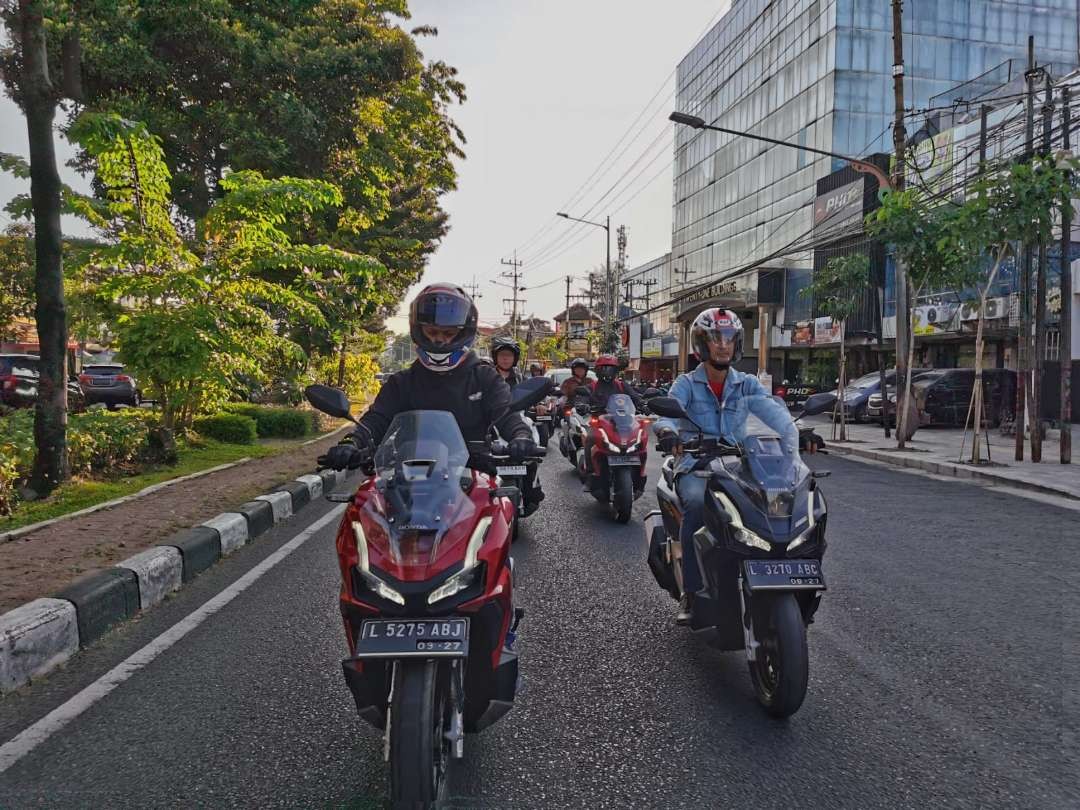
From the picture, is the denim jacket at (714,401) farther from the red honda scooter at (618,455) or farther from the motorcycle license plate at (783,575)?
the red honda scooter at (618,455)

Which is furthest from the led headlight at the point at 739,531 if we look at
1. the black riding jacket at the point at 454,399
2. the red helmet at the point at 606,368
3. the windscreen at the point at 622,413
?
the red helmet at the point at 606,368

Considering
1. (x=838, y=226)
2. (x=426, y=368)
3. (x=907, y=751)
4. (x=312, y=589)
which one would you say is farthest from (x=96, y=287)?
(x=838, y=226)

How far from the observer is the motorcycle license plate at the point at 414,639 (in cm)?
229

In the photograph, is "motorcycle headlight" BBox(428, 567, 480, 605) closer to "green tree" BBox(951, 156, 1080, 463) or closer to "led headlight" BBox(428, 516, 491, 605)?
"led headlight" BBox(428, 516, 491, 605)

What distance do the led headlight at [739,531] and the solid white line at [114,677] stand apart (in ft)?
9.40

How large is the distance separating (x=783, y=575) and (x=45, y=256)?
7.91 metres

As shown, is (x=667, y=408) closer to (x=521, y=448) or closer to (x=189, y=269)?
(x=521, y=448)

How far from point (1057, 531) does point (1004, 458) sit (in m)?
6.70

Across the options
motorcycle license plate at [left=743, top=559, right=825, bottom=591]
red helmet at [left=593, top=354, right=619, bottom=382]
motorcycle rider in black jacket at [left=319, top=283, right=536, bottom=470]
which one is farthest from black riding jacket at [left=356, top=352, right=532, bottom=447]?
red helmet at [left=593, top=354, right=619, bottom=382]

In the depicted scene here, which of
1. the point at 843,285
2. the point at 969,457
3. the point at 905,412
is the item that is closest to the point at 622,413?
the point at 969,457

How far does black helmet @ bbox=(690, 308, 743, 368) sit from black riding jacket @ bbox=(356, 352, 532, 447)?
122 cm

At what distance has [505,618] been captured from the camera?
268 cm

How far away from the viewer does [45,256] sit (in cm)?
789

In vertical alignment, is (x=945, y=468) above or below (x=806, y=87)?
Answer: below
